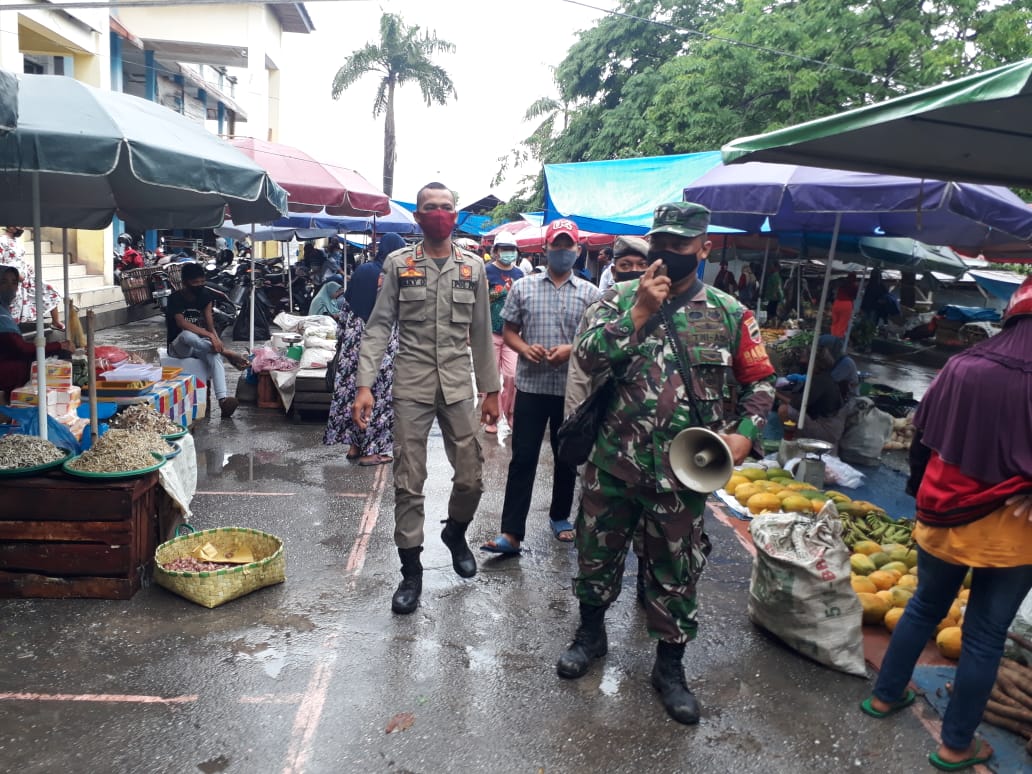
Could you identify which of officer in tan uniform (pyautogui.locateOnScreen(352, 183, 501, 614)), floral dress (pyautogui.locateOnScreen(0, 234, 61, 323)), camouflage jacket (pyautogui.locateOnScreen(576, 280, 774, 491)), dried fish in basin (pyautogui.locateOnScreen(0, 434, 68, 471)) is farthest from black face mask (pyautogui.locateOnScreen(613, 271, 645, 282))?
floral dress (pyautogui.locateOnScreen(0, 234, 61, 323))

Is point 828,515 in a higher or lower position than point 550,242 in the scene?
lower

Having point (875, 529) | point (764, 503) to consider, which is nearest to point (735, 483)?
point (764, 503)

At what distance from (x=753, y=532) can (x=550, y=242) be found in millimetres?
Result: 2207

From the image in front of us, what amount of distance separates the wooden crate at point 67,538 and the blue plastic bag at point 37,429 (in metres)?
0.99

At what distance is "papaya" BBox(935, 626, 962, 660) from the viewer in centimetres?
379

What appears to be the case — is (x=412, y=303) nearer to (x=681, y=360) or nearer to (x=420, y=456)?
(x=420, y=456)

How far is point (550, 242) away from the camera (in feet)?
16.8

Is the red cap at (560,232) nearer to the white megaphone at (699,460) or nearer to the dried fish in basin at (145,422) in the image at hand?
the white megaphone at (699,460)

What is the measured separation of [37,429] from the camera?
501cm

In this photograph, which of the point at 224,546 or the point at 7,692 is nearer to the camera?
the point at 7,692

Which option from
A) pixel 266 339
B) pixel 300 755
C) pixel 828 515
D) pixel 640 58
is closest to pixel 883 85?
pixel 640 58

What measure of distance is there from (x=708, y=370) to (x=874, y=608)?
1912mm

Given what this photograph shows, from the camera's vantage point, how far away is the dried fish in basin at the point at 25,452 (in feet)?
13.4

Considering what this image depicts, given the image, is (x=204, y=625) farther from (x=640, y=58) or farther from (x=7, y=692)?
(x=640, y=58)
